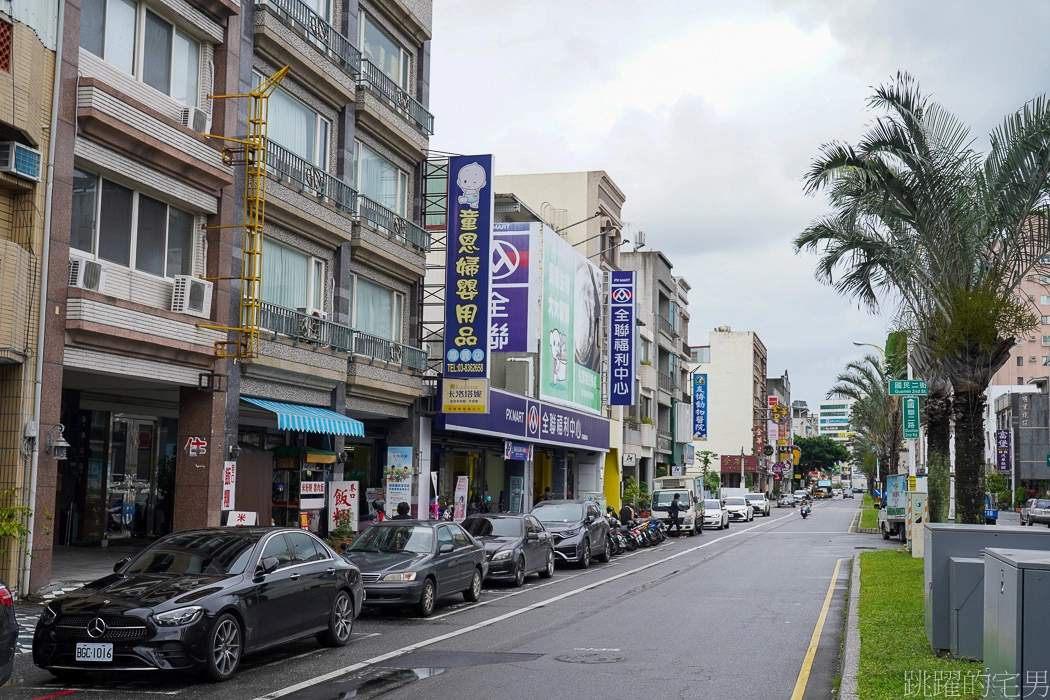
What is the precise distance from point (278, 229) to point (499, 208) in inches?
844

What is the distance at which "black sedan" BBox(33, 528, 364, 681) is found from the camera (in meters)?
10.1

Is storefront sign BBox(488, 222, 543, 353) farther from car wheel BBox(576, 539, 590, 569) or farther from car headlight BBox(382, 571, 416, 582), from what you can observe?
car headlight BBox(382, 571, 416, 582)

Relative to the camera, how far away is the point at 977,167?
19578 millimetres

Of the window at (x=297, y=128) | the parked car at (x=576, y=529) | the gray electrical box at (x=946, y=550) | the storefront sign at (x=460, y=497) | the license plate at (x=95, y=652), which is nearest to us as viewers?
the license plate at (x=95, y=652)

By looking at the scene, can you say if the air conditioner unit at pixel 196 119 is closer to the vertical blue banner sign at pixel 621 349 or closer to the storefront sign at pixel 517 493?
the storefront sign at pixel 517 493

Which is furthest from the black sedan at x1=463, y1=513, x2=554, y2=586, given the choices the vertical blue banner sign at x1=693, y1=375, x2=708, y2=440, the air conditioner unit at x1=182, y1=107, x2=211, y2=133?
the vertical blue banner sign at x1=693, y1=375, x2=708, y2=440

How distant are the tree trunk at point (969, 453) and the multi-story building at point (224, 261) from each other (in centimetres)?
1261

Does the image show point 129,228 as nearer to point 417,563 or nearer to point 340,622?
point 417,563

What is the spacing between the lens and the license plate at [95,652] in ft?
32.8

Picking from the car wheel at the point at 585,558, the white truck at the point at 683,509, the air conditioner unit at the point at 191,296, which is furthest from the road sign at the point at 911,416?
the air conditioner unit at the point at 191,296

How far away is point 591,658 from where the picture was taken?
1241 centimetres

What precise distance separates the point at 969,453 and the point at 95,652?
49.5 ft

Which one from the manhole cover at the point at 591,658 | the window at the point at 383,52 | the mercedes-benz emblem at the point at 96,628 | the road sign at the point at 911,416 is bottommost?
the manhole cover at the point at 591,658

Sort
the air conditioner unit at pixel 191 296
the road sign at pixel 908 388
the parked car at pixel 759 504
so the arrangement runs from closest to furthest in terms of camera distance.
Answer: the air conditioner unit at pixel 191 296
the road sign at pixel 908 388
the parked car at pixel 759 504
